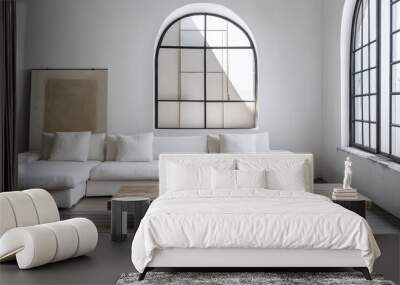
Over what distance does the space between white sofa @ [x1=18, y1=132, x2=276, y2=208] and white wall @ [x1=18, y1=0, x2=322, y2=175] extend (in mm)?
754

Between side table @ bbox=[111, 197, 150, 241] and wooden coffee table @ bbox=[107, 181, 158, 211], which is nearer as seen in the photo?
side table @ bbox=[111, 197, 150, 241]

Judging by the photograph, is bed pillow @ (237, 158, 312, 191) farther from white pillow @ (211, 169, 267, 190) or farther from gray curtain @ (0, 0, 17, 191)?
gray curtain @ (0, 0, 17, 191)

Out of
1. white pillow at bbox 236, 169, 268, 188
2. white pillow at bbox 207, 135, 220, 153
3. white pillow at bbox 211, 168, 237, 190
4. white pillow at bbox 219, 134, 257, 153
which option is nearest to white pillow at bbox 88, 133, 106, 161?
white pillow at bbox 207, 135, 220, 153

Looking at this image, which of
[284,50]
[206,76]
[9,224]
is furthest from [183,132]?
[9,224]

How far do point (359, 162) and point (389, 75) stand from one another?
1.55 m

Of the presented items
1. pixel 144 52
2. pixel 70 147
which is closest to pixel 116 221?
pixel 70 147

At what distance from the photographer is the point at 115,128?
1084cm

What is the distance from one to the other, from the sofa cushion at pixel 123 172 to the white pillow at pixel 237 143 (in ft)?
4.34

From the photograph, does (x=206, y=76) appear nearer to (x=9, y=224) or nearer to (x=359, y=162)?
(x=359, y=162)

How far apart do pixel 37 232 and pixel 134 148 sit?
15.7ft

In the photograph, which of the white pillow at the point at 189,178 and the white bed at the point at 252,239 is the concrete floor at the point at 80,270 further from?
the white pillow at the point at 189,178

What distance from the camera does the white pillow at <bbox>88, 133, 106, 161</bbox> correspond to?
33.1 ft

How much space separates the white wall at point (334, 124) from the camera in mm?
8069

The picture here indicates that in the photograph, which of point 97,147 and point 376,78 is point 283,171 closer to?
point 376,78
